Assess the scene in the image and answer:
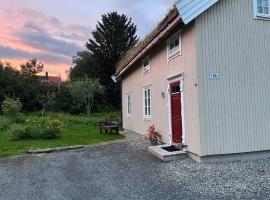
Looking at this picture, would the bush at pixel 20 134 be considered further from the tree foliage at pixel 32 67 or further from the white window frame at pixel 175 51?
the tree foliage at pixel 32 67

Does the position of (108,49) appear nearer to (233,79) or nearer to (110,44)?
(110,44)

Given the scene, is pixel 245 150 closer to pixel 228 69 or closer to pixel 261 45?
pixel 228 69

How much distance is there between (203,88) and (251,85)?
1.54 m

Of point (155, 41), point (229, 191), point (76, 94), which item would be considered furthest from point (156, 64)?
point (76, 94)

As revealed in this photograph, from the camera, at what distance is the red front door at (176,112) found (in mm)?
10648

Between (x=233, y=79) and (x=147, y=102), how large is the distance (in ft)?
19.8

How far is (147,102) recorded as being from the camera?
14.9 m

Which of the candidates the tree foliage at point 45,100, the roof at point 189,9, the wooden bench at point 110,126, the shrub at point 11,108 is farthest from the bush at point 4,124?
the roof at point 189,9

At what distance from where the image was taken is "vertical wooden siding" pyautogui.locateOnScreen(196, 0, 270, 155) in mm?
9062

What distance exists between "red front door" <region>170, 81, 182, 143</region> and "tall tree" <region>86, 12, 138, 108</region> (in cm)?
2705

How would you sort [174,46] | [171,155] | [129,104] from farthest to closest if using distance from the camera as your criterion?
1. [129,104]
2. [174,46]
3. [171,155]

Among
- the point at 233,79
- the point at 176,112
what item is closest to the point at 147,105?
the point at 176,112

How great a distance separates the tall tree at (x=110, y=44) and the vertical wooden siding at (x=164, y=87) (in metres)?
19.5

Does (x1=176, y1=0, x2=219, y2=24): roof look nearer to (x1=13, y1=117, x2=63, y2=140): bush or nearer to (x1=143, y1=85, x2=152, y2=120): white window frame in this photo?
(x1=143, y1=85, x2=152, y2=120): white window frame
